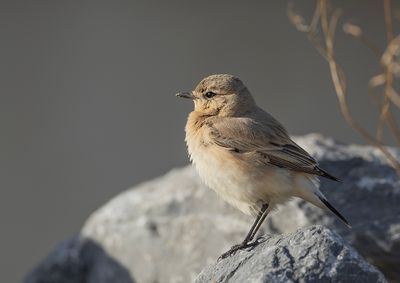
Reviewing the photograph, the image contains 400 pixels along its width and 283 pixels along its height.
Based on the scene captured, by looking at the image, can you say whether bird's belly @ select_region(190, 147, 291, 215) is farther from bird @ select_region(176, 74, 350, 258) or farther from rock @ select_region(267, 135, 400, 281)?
rock @ select_region(267, 135, 400, 281)

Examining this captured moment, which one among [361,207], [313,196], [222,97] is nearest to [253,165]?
[313,196]

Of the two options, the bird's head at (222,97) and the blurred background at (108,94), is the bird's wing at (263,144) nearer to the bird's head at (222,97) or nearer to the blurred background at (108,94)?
the bird's head at (222,97)

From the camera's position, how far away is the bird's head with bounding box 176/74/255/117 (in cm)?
590

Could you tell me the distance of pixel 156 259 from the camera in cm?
653

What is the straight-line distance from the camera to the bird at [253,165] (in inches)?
210

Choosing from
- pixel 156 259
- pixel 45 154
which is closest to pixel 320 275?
pixel 156 259

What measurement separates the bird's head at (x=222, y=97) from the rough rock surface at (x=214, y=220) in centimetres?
78

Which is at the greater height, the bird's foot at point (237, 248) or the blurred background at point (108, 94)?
the blurred background at point (108, 94)

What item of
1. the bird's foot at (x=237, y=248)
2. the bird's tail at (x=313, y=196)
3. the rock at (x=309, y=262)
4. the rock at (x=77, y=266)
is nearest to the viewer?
the rock at (x=309, y=262)

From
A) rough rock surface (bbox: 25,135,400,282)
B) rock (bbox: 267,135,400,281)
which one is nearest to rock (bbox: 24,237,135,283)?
rough rock surface (bbox: 25,135,400,282)

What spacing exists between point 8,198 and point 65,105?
45.8 inches

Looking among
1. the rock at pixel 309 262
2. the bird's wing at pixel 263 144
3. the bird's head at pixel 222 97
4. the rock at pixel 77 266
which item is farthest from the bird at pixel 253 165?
the rock at pixel 77 266

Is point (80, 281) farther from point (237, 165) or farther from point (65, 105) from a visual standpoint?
point (65, 105)

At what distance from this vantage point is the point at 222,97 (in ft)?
19.5
